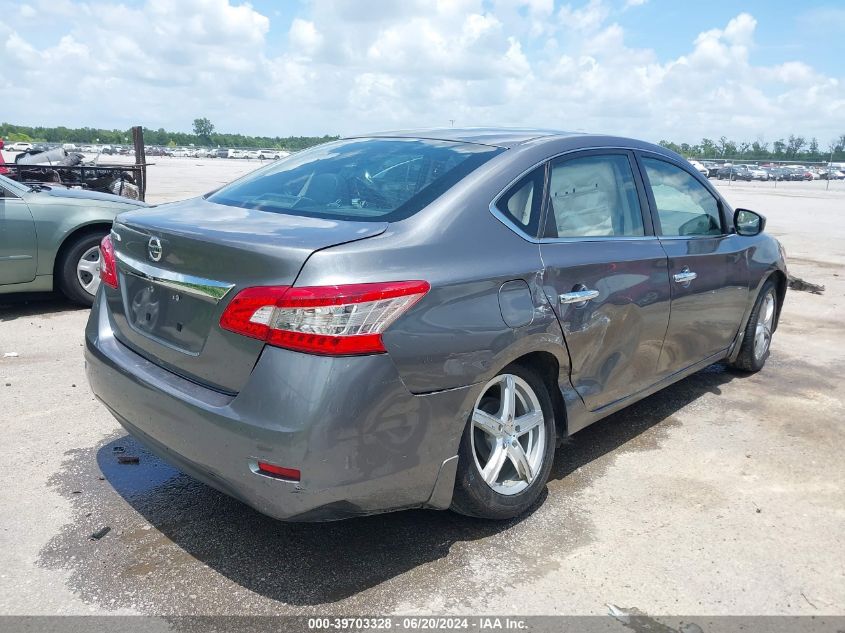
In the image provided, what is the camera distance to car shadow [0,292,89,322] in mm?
6910

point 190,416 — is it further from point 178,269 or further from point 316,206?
point 316,206

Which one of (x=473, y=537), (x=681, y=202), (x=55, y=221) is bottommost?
(x=473, y=537)

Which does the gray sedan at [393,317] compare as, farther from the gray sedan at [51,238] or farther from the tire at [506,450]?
the gray sedan at [51,238]

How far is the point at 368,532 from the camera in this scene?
314 cm

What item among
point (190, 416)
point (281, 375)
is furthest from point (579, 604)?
point (190, 416)

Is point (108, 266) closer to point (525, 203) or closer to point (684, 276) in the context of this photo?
point (525, 203)

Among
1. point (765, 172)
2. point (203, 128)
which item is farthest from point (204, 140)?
point (765, 172)

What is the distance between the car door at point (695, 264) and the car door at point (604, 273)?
14 cm

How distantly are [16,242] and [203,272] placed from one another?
4.82 metres

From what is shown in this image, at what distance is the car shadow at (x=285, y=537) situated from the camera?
278 cm

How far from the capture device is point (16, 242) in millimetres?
6496

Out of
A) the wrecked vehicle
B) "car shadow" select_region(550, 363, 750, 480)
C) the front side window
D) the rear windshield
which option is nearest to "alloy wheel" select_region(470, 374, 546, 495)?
"car shadow" select_region(550, 363, 750, 480)

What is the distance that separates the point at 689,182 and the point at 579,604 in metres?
2.88

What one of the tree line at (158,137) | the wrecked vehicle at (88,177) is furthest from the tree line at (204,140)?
the wrecked vehicle at (88,177)
